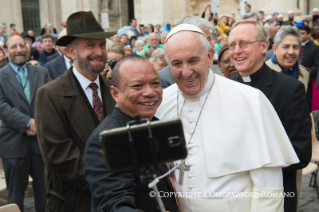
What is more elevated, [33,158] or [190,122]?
[190,122]

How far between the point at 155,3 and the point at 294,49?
14.2 meters

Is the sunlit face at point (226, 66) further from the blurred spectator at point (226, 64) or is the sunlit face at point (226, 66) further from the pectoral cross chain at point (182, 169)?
the pectoral cross chain at point (182, 169)

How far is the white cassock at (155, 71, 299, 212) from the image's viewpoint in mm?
2189

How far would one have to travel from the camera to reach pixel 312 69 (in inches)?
282

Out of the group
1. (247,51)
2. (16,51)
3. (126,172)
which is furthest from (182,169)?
(16,51)

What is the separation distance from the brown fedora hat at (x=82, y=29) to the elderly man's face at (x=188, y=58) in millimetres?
910

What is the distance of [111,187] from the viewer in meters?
1.84

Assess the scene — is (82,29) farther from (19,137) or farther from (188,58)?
(19,137)

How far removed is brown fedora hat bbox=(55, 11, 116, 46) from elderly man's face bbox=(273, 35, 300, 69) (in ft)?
7.49

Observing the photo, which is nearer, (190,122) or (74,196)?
(190,122)

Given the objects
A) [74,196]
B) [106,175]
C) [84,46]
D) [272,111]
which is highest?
[84,46]

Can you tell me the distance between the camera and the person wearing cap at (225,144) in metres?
2.20

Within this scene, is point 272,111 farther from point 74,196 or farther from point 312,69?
point 312,69

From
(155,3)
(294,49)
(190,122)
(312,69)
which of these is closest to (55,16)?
(155,3)
